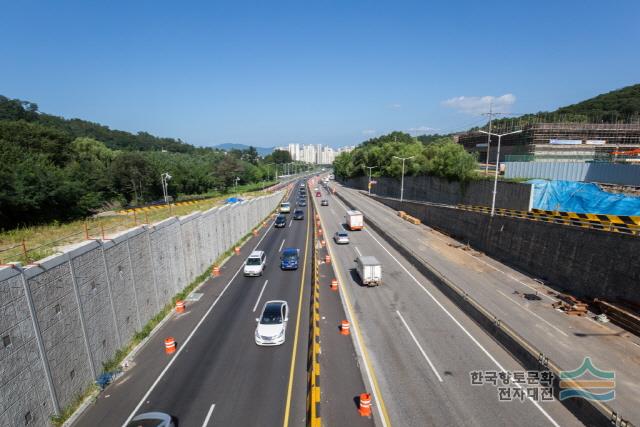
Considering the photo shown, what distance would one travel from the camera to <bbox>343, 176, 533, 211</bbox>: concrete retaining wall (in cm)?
4091

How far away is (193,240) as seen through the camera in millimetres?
28359

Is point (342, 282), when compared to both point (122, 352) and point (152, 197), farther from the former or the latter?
point (152, 197)

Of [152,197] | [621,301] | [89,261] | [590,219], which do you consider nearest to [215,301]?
[89,261]

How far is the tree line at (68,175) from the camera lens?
112 feet

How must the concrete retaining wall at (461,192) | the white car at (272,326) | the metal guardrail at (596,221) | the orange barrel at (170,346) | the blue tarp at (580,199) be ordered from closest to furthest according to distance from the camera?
the orange barrel at (170,346) < the white car at (272,326) < the metal guardrail at (596,221) < the blue tarp at (580,199) < the concrete retaining wall at (461,192)

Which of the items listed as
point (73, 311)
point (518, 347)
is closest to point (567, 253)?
point (518, 347)

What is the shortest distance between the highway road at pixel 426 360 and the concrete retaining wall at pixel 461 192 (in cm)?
2097

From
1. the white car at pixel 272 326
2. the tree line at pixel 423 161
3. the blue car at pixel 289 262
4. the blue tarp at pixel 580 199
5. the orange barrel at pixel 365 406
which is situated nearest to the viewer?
the orange barrel at pixel 365 406

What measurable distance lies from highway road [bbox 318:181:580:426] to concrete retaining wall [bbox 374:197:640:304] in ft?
34.2

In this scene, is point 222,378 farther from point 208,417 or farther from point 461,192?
point 461,192

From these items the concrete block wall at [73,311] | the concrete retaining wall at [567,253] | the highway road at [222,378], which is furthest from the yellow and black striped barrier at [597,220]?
the concrete block wall at [73,311]

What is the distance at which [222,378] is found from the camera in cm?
1529

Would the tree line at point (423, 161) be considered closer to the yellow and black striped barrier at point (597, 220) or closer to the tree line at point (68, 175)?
the yellow and black striped barrier at point (597, 220)

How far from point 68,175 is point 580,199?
204ft
